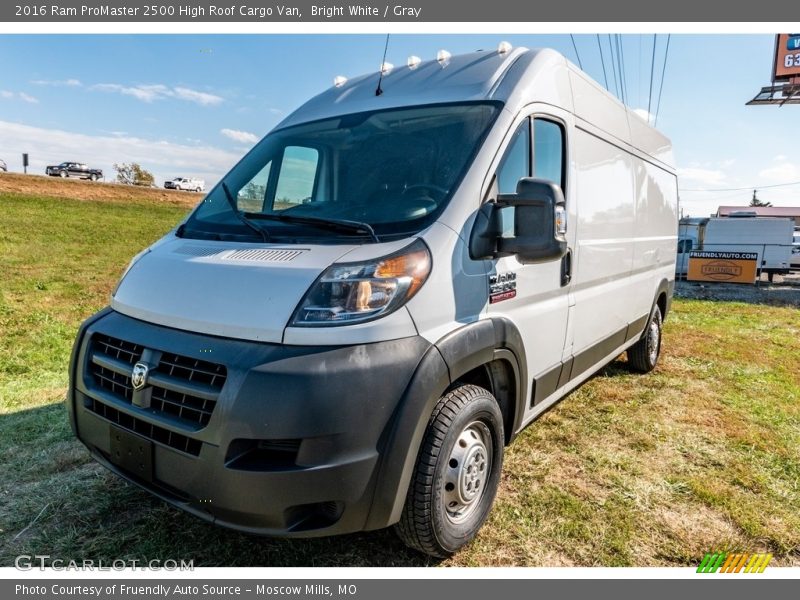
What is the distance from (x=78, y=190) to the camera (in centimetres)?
2598

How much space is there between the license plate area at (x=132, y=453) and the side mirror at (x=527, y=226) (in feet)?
5.62

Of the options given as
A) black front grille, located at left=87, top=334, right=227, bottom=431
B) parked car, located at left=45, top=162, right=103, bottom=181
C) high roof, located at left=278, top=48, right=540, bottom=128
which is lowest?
black front grille, located at left=87, top=334, right=227, bottom=431

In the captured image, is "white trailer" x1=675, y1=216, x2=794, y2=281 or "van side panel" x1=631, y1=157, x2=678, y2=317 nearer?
"van side panel" x1=631, y1=157, x2=678, y2=317

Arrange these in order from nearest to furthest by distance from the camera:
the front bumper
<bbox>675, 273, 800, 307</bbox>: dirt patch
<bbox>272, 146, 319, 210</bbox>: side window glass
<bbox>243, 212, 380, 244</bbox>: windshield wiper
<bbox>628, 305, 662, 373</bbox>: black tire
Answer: the front bumper
<bbox>243, 212, 380, 244</bbox>: windshield wiper
<bbox>272, 146, 319, 210</bbox>: side window glass
<bbox>628, 305, 662, 373</bbox>: black tire
<bbox>675, 273, 800, 307</bbox>: dirt patch

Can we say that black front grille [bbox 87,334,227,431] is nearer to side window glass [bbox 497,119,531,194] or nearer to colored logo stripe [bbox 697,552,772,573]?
side window glass [bbox 497,119,531,194]

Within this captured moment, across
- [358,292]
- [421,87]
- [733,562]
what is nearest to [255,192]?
[421,87]

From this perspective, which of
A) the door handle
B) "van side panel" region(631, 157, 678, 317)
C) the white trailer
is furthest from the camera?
the white trailer

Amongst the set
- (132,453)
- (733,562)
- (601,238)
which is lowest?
(733,562)

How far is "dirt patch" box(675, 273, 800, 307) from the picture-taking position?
13459 mm

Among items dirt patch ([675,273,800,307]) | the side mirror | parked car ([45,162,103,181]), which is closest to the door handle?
the side mirror

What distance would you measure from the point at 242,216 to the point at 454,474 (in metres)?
1.75

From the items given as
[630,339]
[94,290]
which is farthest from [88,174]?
[630,339]

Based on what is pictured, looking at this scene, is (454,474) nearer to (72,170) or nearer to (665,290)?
(665,290)

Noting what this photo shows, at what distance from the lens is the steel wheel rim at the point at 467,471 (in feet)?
8.17
